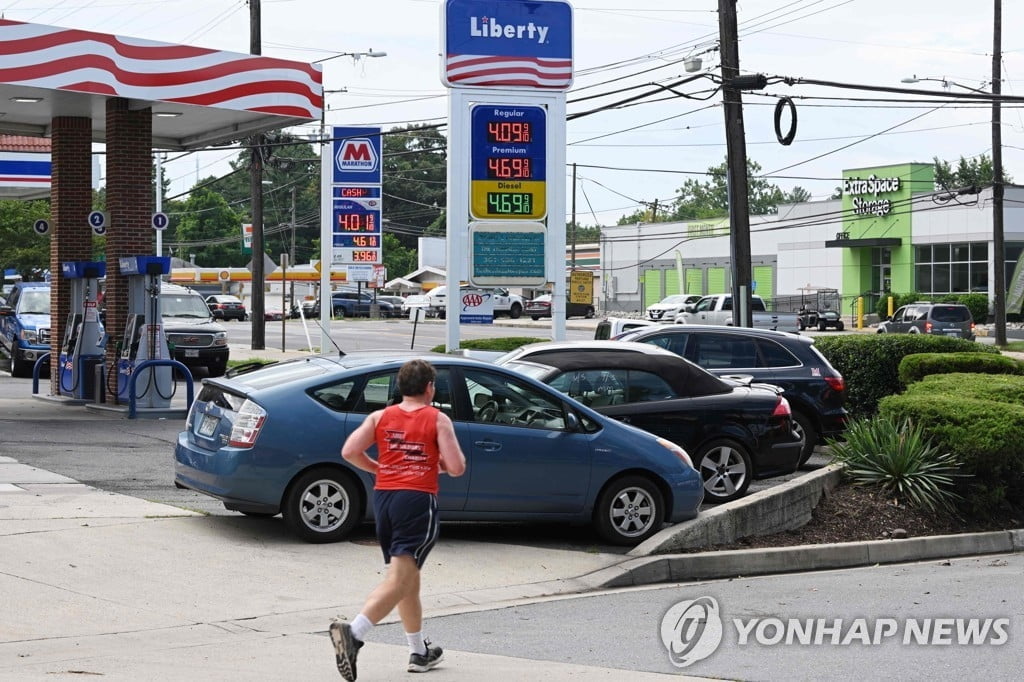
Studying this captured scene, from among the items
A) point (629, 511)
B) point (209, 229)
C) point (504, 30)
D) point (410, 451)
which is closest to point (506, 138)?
point (504, 30)

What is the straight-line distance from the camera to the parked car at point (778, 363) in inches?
625

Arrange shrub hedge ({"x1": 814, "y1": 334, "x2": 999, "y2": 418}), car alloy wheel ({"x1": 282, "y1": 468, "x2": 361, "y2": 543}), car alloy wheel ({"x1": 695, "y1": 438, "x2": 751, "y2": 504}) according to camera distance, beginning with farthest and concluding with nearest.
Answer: shrub hedge ({"x1": 814, "y1": 334, "x2": 999, "y2": 418}) < car alloy wheel ({"x1": 695, "y1": 438, "x2": 751, "y2": 504}) < car alloy wheel ({"x1": 282, "y1": 468, "x2": 361, "y2": 543})

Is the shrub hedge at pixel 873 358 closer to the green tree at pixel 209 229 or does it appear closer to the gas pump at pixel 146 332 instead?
the gas pump at pixel 146 332

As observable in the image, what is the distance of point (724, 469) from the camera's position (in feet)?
42.4

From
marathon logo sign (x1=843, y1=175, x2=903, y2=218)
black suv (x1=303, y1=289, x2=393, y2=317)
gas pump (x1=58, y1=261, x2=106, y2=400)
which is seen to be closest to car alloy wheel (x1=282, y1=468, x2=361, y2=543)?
gas pump (x1=58, y1=261, x2=106, y2=400)

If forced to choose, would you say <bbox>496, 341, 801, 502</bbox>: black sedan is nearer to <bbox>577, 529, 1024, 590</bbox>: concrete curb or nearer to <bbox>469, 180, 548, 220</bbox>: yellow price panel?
<bbox>577, 529, 1024, 590</bbox>: concrete curb

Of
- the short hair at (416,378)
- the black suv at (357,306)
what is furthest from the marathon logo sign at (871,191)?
the short hair at (416,378)

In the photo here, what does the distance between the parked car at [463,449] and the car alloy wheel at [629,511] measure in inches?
0.5

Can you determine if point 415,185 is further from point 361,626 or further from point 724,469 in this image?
point 361,626

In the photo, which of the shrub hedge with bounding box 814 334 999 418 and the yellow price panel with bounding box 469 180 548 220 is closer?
the shrub hedge with bounding box 814 334 999 418

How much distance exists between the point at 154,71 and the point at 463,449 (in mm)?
11858

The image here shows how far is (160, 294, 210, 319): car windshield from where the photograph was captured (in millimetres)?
29031

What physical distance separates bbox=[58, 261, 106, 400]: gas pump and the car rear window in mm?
30920

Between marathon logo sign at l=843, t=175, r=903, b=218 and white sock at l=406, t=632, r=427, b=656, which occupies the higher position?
marathon logo sign at l=843, t=175, r=903, b=218
